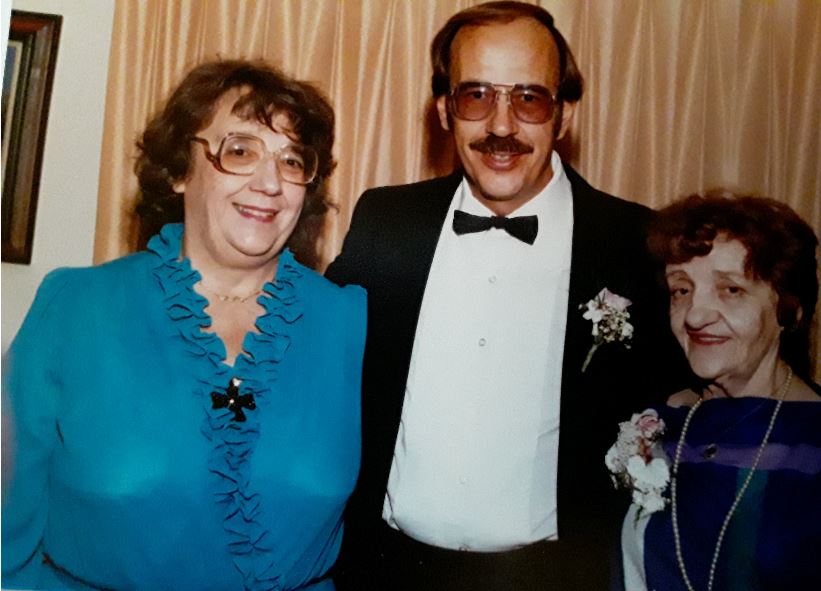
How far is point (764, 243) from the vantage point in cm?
131

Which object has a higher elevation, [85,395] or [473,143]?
[473,143]

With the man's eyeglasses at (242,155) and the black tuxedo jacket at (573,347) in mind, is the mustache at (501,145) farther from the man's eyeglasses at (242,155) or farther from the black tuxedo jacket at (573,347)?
the man's eyeglasses at (242,155)

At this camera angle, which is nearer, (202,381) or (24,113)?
(202,381)

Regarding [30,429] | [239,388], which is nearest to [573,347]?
[239,388]

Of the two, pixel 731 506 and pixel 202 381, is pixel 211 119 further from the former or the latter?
pixel 731 506

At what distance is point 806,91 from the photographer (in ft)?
4.56

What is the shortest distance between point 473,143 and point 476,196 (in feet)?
0.33

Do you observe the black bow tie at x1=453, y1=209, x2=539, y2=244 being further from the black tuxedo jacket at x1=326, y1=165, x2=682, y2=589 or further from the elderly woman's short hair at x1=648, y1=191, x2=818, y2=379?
the elderly woman's short hair at x1=648, y1=191, x2=818, y2=379

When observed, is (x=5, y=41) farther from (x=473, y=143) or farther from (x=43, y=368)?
(x=473, y=143)

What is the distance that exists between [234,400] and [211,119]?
0.51m

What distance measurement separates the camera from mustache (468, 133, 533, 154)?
4.37ft

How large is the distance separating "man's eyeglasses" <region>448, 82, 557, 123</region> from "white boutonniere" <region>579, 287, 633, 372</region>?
0.36 metres

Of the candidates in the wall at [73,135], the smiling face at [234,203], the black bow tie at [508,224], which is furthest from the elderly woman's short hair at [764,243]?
the wall at [73,135]

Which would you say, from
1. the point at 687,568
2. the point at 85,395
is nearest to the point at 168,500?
the point at 85,395
